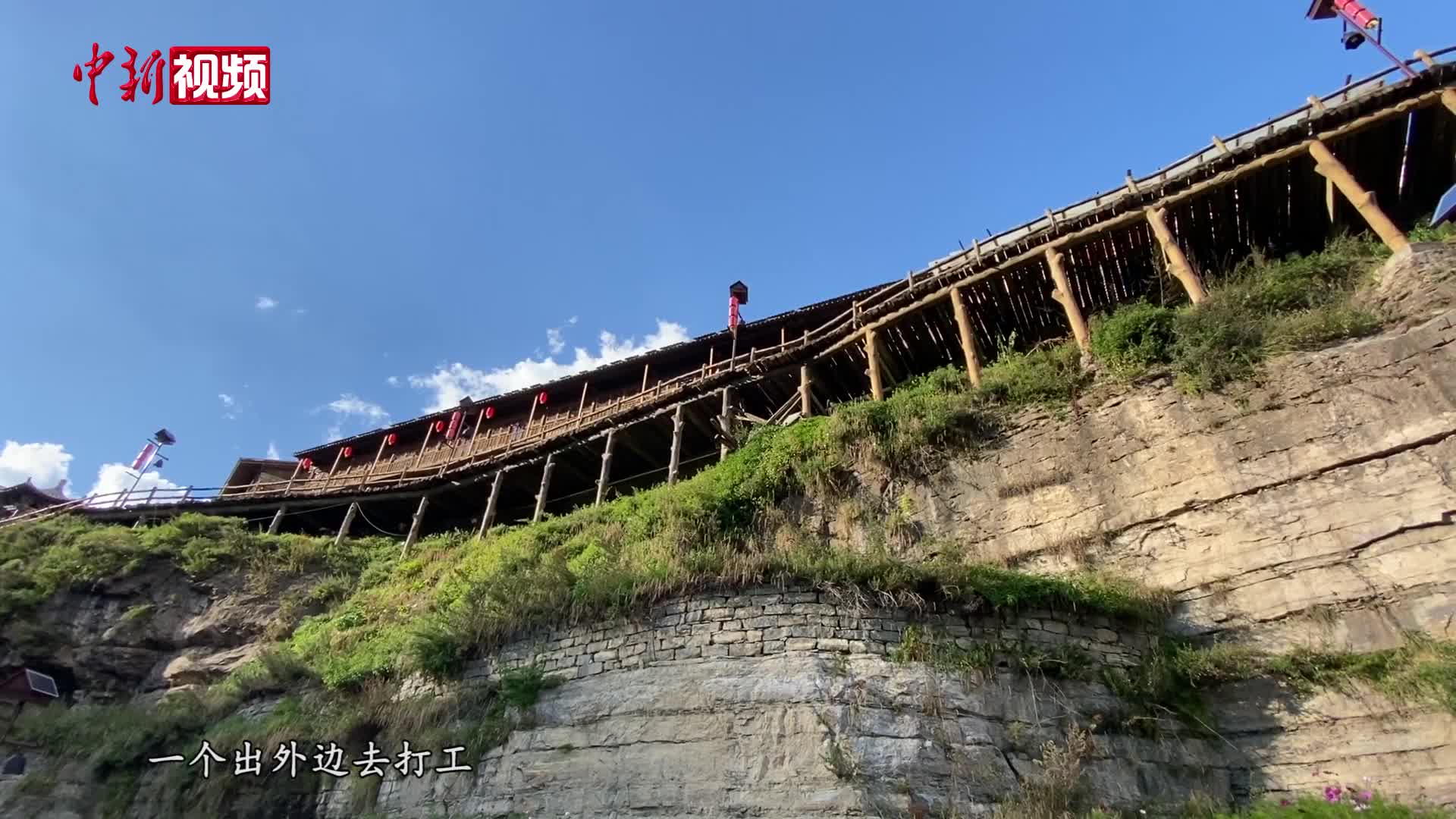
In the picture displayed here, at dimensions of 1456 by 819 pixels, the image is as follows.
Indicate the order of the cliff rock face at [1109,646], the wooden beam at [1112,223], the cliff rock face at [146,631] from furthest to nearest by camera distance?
the cliff rock face at [146,631] → the wooden beam at [1112,223] → the cliff rock face at [1109,646]

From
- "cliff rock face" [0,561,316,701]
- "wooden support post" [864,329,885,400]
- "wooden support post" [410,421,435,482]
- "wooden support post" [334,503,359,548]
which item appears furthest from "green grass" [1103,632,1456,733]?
"wooden support post" [410,421,435,482]

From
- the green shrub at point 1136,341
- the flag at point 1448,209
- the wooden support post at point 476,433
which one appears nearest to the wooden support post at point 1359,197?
the flag at point 1448,209

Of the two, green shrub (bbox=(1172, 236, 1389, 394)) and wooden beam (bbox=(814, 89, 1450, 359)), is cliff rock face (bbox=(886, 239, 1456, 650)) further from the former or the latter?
wooden beam (bbox=(814, 89, 1450, 359))

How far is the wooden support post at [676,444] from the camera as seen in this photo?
56.4ft

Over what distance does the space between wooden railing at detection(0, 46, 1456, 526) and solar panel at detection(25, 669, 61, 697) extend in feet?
33.1

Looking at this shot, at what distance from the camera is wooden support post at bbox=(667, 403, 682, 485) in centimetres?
1719

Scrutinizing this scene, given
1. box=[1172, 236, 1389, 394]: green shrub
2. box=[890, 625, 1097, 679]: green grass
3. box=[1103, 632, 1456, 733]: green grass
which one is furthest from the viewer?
box=[1172, 236, 1389, 394]: green shrub

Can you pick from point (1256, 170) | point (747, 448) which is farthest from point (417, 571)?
point (1256, 170)

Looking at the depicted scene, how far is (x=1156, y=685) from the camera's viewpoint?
7734 millimetres

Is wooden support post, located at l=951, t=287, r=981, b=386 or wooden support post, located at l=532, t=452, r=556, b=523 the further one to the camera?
wooden support post, located at l=532, t=452, r=556, b=523

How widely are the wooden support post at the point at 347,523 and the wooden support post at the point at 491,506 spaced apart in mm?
4892

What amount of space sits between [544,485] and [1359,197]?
18.2m

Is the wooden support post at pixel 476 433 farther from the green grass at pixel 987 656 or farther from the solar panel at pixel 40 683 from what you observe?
the green grass at pixel 987 656

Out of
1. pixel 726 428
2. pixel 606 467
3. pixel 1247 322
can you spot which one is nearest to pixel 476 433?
pixel 606 467
